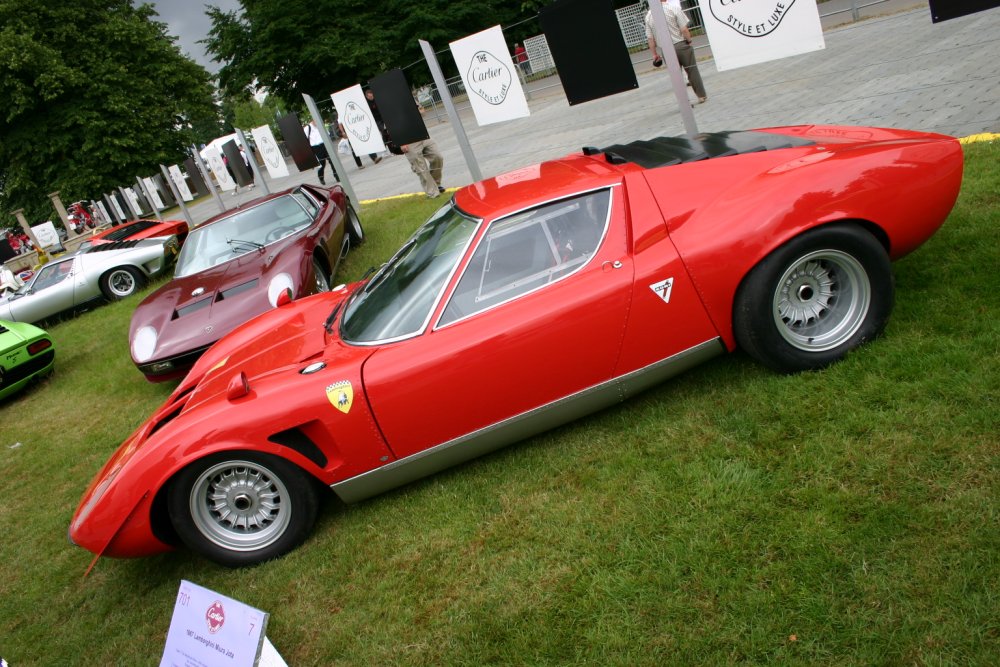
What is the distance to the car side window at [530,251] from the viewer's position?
131 inches

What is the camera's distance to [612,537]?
111 inches

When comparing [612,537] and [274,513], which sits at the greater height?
[274,513]

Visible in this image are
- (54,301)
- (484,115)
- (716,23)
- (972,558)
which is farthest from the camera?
(54,301)

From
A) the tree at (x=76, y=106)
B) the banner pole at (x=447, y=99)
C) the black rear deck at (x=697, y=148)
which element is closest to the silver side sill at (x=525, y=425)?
the black rear deck at (x=697, y=148)

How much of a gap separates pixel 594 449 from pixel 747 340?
0.89 meters

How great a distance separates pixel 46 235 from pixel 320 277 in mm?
22607

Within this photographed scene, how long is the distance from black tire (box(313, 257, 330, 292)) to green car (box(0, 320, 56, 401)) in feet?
12.5

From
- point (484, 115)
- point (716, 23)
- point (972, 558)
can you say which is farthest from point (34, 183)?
point (972, 558)

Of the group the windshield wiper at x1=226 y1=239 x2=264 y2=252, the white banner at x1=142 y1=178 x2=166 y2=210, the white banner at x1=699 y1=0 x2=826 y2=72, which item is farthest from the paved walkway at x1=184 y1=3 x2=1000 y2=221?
the white banner at x1=142 y1=178 x2=166 y2=210

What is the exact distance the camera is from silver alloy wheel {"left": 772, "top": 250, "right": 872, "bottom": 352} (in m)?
3.28

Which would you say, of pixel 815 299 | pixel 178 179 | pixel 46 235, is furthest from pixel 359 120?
pixel 46 235

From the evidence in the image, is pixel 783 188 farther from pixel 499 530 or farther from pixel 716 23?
pixel 716 23

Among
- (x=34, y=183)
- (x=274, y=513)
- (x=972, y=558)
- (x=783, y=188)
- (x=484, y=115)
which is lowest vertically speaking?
(x=972, y=558)

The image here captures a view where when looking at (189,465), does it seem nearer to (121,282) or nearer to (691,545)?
(691,545)
